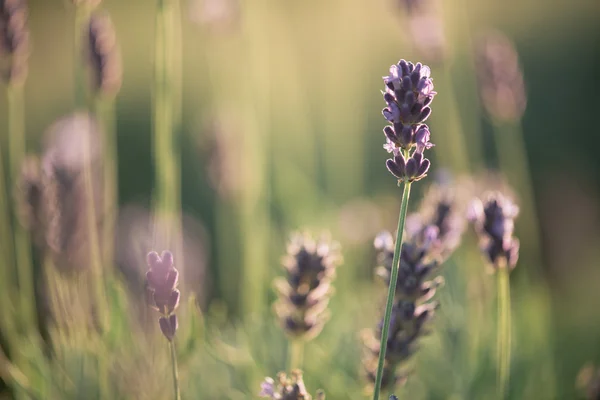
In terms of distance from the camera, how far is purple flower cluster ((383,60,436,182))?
3.99 ft

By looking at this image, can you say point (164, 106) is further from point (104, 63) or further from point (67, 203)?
point (67, 203)

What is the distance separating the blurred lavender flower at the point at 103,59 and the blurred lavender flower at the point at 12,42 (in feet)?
0.67

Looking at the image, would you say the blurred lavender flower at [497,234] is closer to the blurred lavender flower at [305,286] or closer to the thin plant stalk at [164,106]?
the blurred lavender flower at [305,286]

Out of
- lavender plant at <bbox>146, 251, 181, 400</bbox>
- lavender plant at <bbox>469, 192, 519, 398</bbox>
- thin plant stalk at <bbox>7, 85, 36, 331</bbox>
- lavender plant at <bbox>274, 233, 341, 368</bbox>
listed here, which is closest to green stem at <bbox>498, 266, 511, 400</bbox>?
lavender plant at <bbox>469, 192, 519, 398</bbox>

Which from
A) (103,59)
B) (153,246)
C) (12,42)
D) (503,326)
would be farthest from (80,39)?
(503,326)

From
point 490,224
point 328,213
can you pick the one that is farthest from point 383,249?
point 328,213

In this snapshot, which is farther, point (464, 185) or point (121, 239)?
point (121, 239)

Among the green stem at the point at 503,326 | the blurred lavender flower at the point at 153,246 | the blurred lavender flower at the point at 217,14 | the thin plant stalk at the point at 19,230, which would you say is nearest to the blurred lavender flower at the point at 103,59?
the thin plant stalk at the point at 19,230

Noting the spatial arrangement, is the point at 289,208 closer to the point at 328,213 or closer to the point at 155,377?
the point at 328,213

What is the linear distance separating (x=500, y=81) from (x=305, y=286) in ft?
5.02

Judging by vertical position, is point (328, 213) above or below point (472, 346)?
above

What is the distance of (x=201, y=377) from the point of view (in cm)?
247

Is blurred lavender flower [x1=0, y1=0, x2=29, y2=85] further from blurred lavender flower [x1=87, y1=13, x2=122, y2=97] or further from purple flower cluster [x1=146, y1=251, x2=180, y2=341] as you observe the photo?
purple flower cluster [x1=146, y1=251, x2=180, y2=341]

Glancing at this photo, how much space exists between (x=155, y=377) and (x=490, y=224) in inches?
43.7
